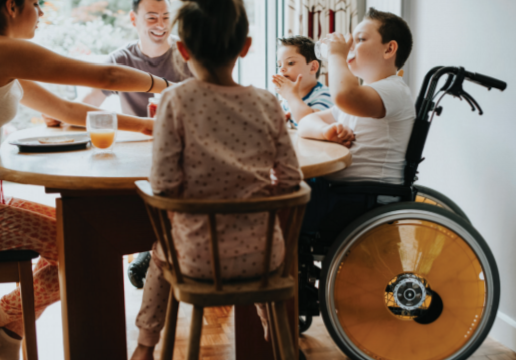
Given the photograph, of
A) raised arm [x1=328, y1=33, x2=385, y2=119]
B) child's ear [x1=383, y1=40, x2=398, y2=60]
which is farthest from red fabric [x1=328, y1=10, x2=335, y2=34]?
raised arm [x1=328, y1=33, x2=385, y2=119]

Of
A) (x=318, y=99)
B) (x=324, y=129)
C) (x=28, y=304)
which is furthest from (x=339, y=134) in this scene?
(x=28, y=304)

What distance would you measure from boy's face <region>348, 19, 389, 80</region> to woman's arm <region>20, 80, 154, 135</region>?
31.3 inches

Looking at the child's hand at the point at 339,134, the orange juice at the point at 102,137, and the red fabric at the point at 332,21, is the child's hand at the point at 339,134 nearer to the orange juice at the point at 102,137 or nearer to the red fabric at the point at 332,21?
the orange juice at the point at 102,137

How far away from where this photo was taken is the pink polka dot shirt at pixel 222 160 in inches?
39.0

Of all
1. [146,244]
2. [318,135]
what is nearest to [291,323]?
[146,244]

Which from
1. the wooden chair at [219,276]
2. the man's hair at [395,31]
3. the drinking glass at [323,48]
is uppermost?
the man's hair at [395,31]

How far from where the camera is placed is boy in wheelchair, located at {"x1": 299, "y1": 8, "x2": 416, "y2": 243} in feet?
5.10

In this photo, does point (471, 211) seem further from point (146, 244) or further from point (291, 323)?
point (146, 244)

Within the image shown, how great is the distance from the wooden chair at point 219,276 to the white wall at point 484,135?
1.21 m

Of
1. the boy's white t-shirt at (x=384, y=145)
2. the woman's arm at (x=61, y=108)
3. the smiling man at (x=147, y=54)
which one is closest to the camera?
the boy's white t-shirt at (x=384, y=145)

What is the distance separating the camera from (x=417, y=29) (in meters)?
2.65

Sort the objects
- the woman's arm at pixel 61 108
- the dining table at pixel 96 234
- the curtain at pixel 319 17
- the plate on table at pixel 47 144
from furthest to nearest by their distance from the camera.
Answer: the curtain at pixel 319 17
the woman's arm at pixel 61 108
the plate on table at pixel 47 144
the dining table at pixel 96 234

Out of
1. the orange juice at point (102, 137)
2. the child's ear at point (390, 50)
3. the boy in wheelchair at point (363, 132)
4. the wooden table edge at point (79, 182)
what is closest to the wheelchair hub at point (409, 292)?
the boy in wheelchair at point (363, 132)

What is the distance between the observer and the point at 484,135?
2.00 m
